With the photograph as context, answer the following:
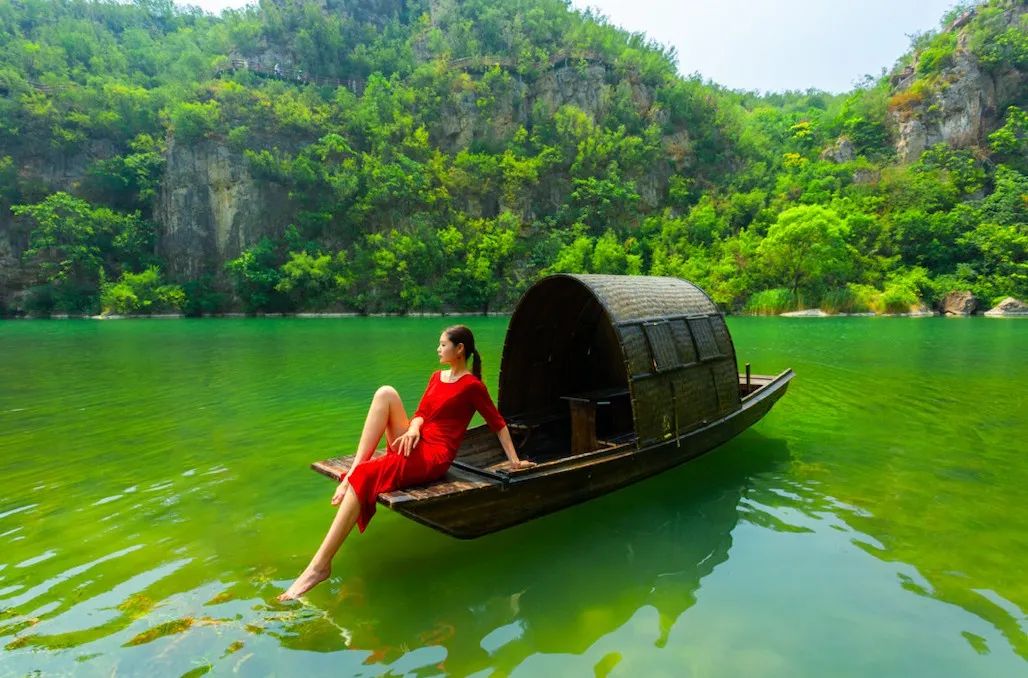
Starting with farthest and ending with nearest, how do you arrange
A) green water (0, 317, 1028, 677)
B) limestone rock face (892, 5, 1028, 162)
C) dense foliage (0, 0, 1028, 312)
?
limestone rock face (892, 5, 1028, 162) → dense foliage (0, 0, 1028, 312) → green water (0, 317, 1028, 677)

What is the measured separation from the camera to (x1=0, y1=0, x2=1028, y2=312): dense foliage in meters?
42.0

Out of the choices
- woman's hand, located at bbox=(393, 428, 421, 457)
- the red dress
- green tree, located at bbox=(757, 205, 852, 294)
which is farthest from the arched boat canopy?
green tree, located at bbox=(757, 205, 852, 294)

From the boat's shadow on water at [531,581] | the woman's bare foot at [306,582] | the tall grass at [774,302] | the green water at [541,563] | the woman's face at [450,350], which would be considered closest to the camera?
the green water at [541,563]

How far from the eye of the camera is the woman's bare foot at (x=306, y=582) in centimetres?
398

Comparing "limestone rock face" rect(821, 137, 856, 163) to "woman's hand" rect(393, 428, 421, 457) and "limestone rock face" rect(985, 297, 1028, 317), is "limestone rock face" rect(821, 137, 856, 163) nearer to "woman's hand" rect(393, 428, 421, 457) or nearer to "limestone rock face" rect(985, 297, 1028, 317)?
"limestone rock face" rect(985, 297, 1028, 317)

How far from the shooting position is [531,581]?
4.42 metres

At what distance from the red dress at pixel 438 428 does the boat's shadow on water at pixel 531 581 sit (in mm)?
819

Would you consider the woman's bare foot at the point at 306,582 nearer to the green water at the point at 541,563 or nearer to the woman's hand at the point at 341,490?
the green water at the point at 541,563

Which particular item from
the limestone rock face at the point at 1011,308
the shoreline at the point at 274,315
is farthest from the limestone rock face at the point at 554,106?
the limestone rock face at the point at 1011,308

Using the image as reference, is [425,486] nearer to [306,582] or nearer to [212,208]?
[306,582]

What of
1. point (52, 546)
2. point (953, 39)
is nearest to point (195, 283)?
point (52, 546)

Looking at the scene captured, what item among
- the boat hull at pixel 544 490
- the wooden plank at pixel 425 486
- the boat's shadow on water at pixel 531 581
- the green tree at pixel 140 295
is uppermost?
the green tree at pixel 140 295

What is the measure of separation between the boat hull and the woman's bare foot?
81 centimetres

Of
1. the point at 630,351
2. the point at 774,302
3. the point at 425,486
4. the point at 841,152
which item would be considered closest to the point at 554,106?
the point at 841,152
